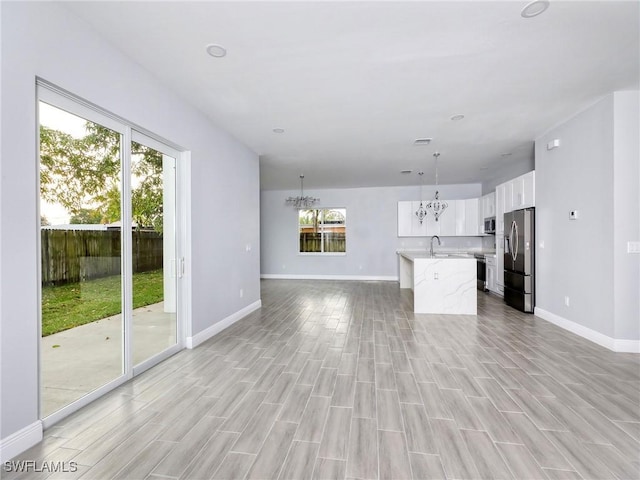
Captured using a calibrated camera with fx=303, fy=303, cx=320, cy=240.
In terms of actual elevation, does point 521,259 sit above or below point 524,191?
below

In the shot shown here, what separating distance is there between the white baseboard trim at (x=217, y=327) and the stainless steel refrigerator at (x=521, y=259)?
4657 mm

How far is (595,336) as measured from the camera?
3.69m

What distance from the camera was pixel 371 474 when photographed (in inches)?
64.8

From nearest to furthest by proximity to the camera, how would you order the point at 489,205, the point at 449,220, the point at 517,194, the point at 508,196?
the point at 517,194
the point at 508,196
the point at 489,205
the point at 449,220

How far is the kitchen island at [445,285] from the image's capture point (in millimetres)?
5152

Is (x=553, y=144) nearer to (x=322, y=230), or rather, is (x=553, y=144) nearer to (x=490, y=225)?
(x=490, y=225)

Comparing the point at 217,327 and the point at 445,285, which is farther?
the point at 445,285

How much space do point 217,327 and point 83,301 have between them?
6.47 feet

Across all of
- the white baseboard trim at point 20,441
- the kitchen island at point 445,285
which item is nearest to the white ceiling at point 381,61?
the kitchen island at point 445,285

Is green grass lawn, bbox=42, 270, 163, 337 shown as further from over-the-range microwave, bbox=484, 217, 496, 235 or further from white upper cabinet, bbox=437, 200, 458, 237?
white upper cabinet, bbox=437, 200, 458, 237

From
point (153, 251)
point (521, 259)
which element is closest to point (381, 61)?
point (153, 251)

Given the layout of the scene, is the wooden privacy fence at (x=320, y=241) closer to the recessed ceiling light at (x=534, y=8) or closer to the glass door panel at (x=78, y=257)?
the glass door panel at (x=78, y=257)

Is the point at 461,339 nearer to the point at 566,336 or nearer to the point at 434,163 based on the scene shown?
the point at 566,336

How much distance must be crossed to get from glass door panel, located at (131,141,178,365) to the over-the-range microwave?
6.71 metres
